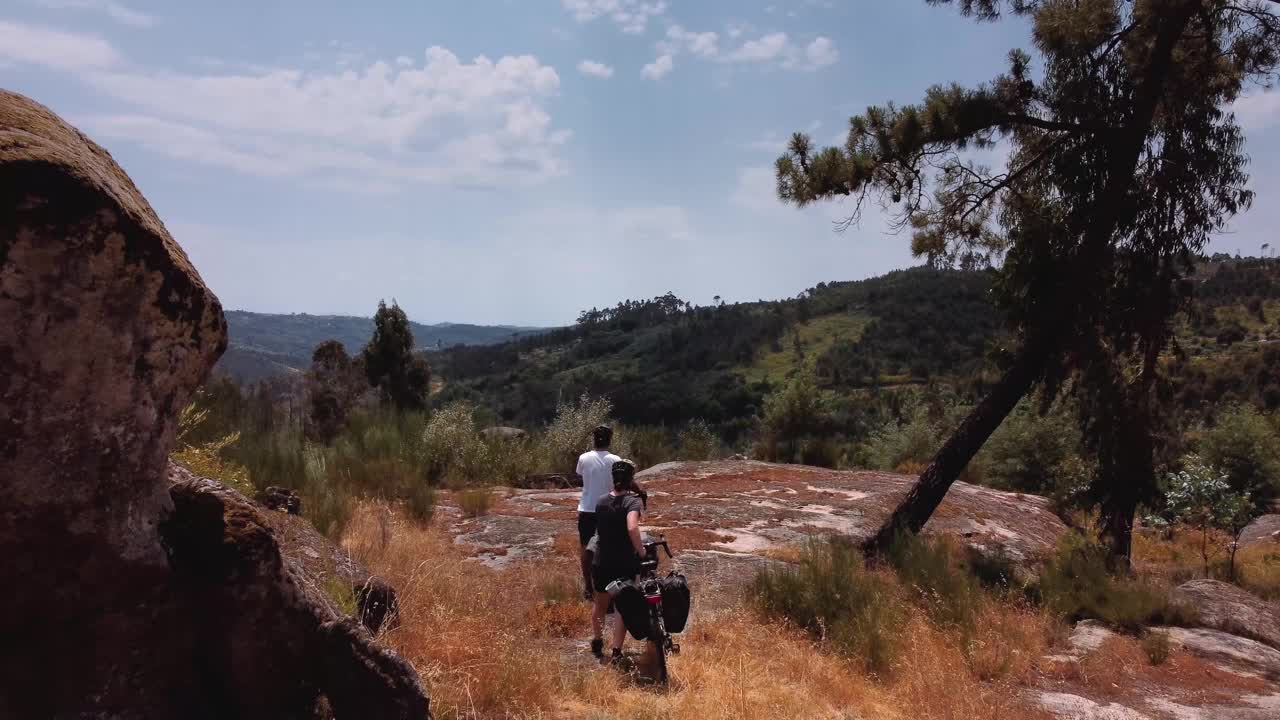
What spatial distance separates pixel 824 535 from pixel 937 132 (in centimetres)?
525

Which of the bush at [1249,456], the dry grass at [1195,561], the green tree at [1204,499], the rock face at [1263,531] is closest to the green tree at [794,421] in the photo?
the dry grass at [1195,561]

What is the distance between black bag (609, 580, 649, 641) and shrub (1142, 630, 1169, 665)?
5.05m

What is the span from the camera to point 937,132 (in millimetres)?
9852

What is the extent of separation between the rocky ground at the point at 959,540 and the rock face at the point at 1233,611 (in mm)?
17

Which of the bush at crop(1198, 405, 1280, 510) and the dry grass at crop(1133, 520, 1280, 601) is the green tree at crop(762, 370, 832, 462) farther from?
the bush at crop(1198, 405, 1280, 510)

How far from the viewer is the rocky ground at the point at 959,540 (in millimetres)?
6508

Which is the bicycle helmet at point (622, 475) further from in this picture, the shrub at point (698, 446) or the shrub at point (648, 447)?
the shrub at point (698, 446)

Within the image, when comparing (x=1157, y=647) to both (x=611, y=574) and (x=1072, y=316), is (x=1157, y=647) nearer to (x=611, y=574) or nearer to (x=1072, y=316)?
(x=1072, y=316)

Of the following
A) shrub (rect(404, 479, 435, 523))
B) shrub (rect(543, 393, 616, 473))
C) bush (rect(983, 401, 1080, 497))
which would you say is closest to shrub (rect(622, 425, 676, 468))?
shrub (rect(543, 393, 616, 473))

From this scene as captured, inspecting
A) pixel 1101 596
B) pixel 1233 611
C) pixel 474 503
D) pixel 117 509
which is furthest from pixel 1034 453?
pixel 117 509

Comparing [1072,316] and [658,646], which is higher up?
[1072,316]

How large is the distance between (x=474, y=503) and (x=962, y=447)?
6.71 m

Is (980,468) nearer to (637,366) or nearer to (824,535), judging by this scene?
(824,535)

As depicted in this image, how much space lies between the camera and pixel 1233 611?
855cm
